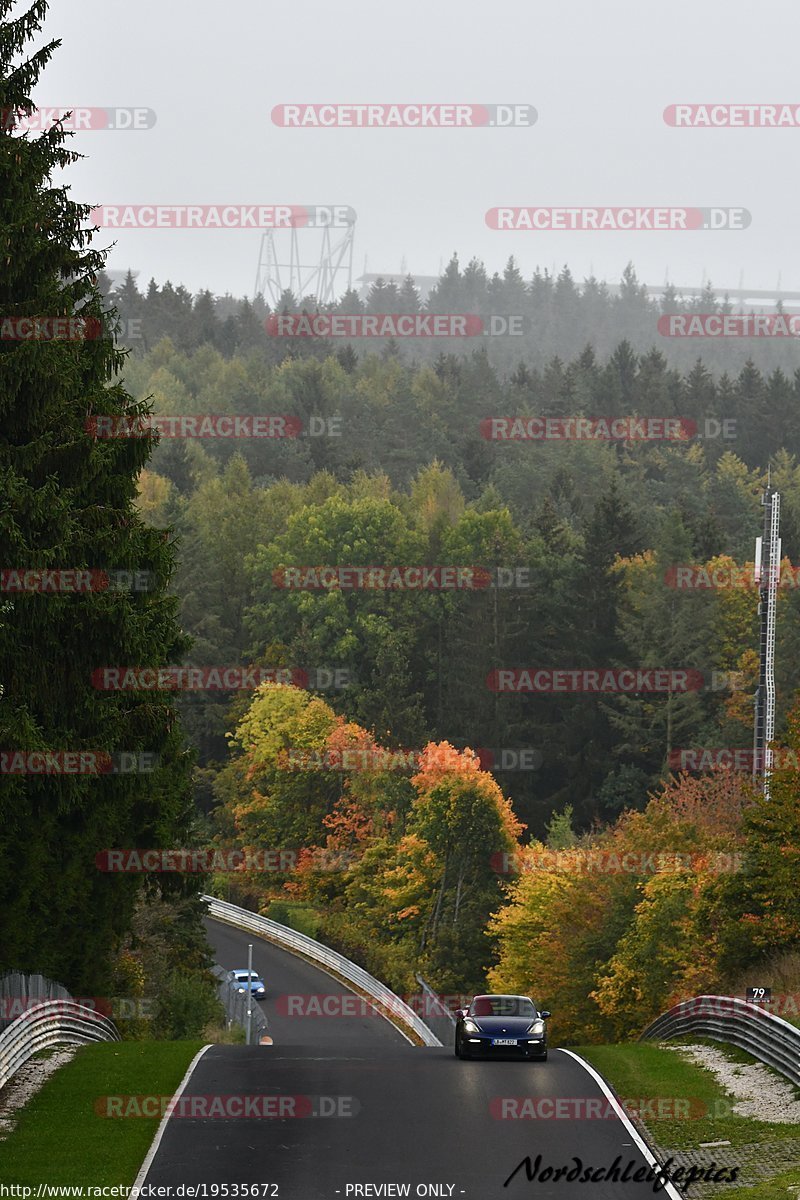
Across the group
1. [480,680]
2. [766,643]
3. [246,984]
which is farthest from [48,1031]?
[480,680]

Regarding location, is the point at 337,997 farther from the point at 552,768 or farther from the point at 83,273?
the point at 83,273

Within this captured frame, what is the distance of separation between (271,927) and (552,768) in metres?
24.8

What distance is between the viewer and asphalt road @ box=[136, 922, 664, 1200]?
1747cm

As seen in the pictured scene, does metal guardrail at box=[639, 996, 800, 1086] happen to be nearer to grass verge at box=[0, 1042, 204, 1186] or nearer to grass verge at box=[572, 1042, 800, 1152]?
grass verge at box=[572, 1042, 800, 1152]

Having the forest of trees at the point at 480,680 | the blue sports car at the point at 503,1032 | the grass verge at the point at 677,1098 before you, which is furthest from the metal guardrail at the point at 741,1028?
the forest of trees at the point at 480,680

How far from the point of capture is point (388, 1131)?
790 inches

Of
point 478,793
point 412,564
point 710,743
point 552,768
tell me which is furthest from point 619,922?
point 412,564

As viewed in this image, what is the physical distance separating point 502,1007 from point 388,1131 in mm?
9606

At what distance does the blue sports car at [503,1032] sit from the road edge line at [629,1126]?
832mm

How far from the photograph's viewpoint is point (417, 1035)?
5919 cm

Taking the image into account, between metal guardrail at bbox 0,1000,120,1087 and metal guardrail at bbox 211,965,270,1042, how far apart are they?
864 inches

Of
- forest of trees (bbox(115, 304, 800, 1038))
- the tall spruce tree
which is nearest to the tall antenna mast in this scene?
forest of trees (bbox(115, 304, 800, 1038))

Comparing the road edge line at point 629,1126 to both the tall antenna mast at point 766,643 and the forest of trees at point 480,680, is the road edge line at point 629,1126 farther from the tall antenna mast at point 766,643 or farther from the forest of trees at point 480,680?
the tall antenna mast at point 766,643

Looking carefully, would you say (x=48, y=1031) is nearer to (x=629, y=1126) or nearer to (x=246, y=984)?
(x=629, y=1126)
